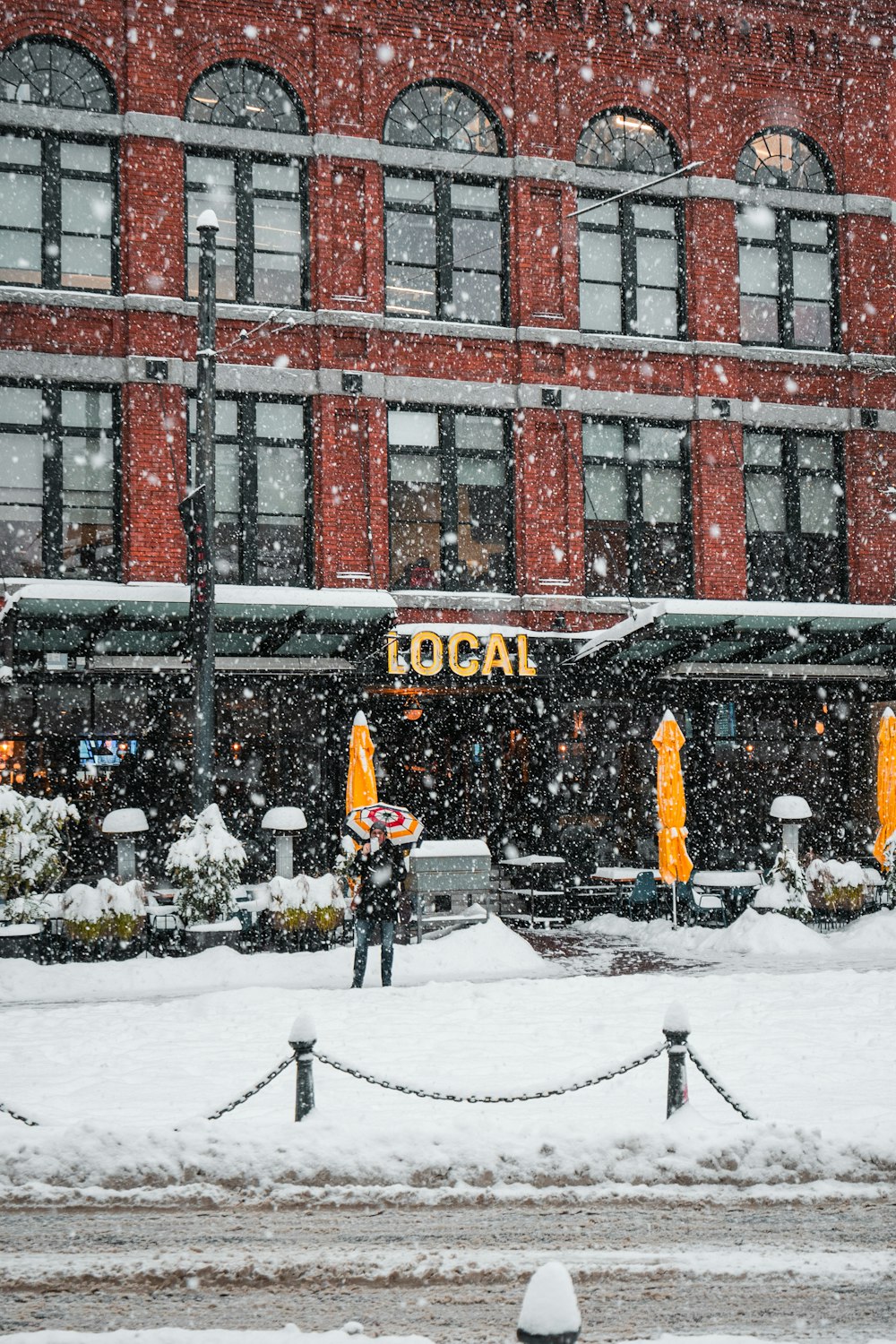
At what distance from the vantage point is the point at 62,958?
13.8 meters

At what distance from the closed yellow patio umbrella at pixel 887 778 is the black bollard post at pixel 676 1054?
11010 mm

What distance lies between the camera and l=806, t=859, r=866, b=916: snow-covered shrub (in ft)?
54.8

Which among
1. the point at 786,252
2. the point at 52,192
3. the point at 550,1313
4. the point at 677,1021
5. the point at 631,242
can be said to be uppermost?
the point at 786,252

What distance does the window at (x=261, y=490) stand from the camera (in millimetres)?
19234

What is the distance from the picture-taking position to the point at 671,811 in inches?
645

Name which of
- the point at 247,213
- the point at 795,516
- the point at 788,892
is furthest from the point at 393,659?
the point at 795,516

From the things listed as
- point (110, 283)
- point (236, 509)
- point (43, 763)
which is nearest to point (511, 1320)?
point (43, 763)

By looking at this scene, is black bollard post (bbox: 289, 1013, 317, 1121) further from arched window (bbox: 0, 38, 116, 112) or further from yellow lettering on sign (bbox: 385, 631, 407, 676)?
arched window (bbox: 0, 38, 116, 112)

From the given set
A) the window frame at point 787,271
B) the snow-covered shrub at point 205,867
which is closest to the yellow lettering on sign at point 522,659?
the snow-covered shrub at point 205,867

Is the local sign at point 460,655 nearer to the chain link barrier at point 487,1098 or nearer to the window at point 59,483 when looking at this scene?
the window at point 59,483

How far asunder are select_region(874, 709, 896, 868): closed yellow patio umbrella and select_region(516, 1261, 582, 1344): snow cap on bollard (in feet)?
50.1

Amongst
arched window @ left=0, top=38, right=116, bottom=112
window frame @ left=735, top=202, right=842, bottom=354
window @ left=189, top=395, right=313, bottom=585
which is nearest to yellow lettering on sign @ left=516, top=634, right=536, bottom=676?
window @ left=189, top=395, right=313, bottom=585

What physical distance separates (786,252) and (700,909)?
12.1 metres

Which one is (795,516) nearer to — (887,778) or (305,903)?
(887,778)
